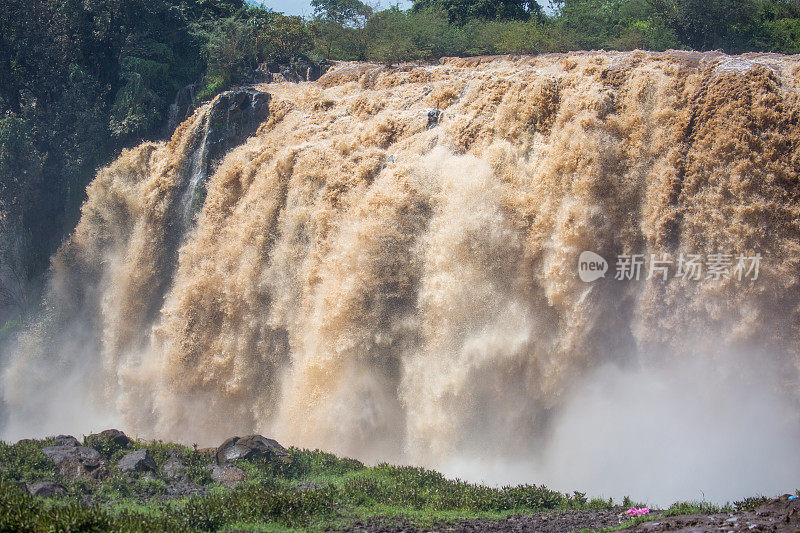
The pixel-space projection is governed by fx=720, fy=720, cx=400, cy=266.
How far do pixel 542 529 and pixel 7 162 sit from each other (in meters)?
18.2

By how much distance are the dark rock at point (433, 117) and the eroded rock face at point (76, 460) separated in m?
8.26

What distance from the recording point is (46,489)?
31.4ft

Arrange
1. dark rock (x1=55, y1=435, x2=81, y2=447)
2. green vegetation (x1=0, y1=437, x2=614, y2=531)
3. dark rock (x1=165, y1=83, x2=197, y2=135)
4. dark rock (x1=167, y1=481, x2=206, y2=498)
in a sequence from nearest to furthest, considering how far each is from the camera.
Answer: green vegetation (x1=0, y1=437, x2=614, y2=531)
dark rock (x1=167, y1=481, x2=206, y2=498)
dark rock (x1=55, y1=435, x2=81, y2=447)
dark rock (x1=165, y1=83, x2=197, y2=135)

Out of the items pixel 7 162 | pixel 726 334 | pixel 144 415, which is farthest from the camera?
pixel 7 162

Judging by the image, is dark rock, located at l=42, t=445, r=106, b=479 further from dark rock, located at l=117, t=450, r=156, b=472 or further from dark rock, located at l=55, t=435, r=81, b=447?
dark rock, located at l=117, t=450, r=156, b=472

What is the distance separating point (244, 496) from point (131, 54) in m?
16.3

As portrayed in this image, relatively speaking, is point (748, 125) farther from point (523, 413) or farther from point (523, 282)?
point (523, 413)

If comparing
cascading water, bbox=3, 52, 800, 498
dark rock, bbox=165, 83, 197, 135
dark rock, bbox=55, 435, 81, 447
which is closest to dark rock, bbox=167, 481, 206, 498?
dark rock, bbox=55, 435, 81, 447

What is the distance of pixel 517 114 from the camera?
12.8 metres

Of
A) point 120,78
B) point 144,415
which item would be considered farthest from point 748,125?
point 120,78

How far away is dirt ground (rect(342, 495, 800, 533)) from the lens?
690 centimetres

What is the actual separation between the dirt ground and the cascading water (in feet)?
8.75

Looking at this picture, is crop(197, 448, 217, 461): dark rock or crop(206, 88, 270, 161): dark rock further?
crop(206, 88, 270, 161): dark rock

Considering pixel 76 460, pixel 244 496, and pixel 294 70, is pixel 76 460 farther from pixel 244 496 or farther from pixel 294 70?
pixel 294 70
